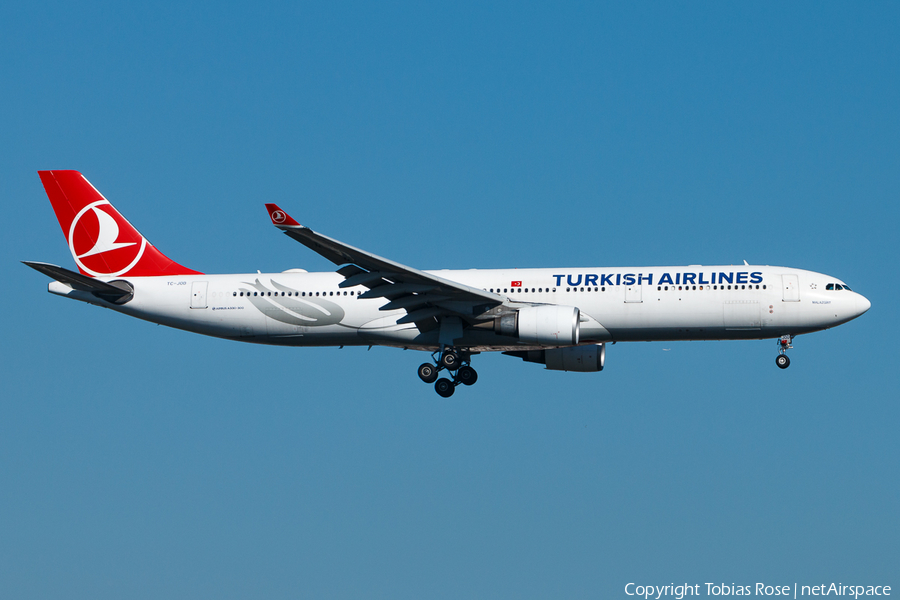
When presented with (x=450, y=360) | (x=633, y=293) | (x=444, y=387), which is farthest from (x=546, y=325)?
(x=444, y=387)

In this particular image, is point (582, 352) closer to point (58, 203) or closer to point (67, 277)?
point (67, 277)

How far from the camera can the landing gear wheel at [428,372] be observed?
38.4 m

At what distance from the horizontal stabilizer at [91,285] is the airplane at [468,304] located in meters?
0.05

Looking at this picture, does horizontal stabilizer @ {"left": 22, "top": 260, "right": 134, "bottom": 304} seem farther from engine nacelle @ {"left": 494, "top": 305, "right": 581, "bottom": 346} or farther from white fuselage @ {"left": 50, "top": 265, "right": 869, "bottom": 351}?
engine nacelle @ {"left": 494, "top": 305, "right": 581, "bottom": 346}

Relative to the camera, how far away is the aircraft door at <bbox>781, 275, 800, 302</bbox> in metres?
36.2

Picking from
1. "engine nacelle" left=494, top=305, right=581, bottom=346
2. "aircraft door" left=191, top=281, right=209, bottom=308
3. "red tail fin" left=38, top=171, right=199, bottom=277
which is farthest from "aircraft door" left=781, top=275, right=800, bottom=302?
"red tail fin" left=38, top=171, right=199, bottom=277

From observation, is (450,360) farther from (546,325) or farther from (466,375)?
(546,325)

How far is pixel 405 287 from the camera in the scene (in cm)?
3606

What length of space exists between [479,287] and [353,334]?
488 cm

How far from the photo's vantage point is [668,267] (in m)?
37.4

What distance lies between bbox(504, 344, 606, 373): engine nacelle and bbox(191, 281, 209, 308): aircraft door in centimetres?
1211

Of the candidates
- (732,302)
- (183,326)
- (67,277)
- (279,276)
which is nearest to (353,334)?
(279,276)

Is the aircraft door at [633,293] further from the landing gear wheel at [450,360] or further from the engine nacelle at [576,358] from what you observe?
the landing gear wheel at [450,360]

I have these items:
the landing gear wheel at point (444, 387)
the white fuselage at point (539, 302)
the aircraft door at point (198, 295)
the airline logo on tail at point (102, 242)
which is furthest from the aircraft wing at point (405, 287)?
the airline logo on tail at point (102, 242)
